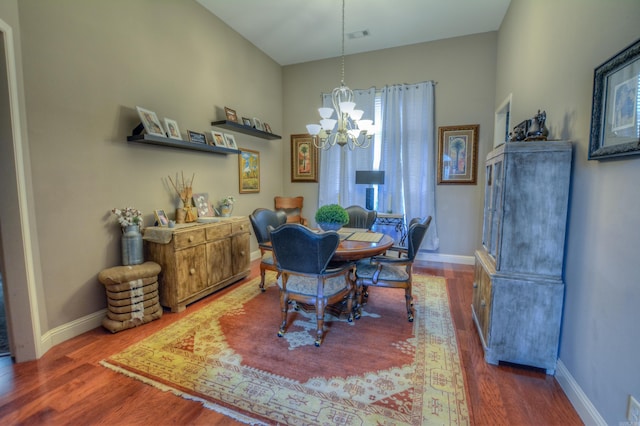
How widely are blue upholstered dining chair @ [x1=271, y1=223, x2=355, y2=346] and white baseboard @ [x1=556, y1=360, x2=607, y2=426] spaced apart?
151cm

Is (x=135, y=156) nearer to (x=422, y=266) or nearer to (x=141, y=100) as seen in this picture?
(x=141, y=100)

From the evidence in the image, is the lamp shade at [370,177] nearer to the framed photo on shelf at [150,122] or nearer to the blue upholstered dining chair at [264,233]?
the blue upholstered dining chair at [264,233]

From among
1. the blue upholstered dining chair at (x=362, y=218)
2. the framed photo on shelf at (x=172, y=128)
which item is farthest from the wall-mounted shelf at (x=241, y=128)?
the blue upholstered dining chair at (x=362, y=218)

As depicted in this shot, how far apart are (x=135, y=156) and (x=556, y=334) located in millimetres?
3854

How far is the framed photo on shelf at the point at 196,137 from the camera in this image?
3.40 m

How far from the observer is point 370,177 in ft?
15.2

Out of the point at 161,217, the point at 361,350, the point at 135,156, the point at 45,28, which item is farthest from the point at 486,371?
the point at 45,28

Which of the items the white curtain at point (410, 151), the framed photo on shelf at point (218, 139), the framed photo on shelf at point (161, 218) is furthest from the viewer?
the white curtain at point (410, 151)

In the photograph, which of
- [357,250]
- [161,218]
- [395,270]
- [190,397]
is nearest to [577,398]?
[395,270]

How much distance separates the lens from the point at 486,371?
6.45 feet

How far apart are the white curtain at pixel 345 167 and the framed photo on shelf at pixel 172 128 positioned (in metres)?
2.62

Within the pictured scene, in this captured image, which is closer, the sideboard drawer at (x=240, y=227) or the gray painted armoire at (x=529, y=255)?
the gray painted armoire at (x=529, y=255)

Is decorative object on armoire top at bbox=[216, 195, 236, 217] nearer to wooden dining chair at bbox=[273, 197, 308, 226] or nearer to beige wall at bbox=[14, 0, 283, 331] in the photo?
beige wall at bbox=[14, 0, 283, 331]

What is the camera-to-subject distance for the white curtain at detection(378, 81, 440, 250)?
4520 millimetres
